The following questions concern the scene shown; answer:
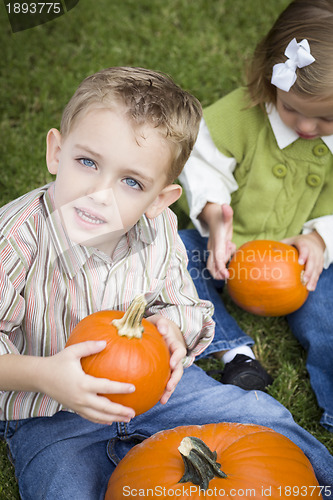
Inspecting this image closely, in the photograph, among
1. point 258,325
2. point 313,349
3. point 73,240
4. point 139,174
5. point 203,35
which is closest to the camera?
point 139,174

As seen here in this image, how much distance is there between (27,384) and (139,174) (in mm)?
652

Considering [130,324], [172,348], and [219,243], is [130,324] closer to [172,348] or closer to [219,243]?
[172,348]

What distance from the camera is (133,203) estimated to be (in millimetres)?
1682

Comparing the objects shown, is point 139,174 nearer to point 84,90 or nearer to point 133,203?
point 133,203

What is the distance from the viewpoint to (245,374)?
240 cm

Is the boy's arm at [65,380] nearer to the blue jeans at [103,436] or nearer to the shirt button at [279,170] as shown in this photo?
the blue jeans at [103,436]

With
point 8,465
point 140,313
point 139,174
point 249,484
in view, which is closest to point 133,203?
point 139,174

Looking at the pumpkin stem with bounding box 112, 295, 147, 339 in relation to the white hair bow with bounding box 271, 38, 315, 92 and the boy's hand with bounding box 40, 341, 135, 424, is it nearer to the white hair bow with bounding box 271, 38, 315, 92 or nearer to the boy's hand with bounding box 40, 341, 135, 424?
the boy's hand with bounding box 40, 341, 135, 424

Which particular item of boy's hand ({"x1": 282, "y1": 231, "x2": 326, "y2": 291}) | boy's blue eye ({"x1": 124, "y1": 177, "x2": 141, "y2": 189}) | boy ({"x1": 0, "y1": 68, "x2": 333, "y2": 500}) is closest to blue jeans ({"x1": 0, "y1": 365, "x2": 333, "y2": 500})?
boy ({"x1": 0, "y1": 68, "x2": 333, "y2": 500})

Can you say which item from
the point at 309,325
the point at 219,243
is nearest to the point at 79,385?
the point at 219,243

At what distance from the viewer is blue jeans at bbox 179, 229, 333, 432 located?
2.47 meters

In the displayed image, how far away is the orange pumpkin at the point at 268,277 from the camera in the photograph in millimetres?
2512

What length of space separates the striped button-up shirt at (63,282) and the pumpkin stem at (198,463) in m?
0.45

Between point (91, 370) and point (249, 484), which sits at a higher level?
point (91, 370)
